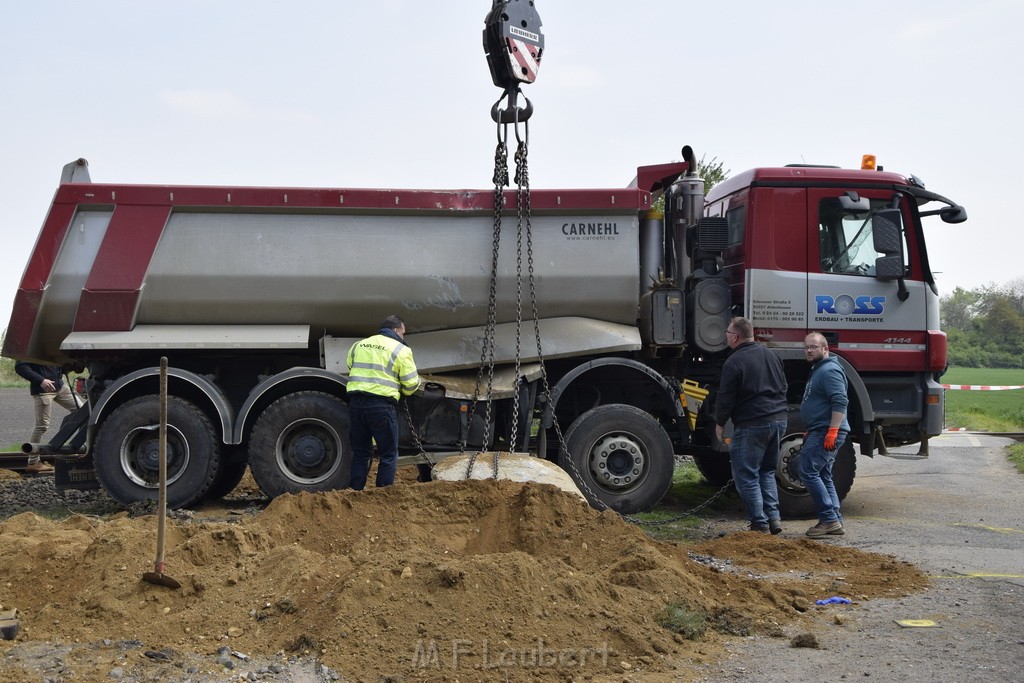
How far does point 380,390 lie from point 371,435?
47cm

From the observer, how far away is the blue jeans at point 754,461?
768cm

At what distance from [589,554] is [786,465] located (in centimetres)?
326

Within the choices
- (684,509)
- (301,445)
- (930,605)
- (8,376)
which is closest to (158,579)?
(301,445)

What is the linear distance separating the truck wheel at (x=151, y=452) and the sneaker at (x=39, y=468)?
1.90 metres

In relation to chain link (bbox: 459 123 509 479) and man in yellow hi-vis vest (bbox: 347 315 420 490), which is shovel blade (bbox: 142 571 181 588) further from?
chain link (bbox: 459 123 509 479)

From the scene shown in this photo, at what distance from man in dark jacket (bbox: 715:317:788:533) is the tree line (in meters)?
47.0

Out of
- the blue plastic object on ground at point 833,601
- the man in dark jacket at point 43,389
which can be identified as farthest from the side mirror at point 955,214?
the man in dark jacket at point 43,389

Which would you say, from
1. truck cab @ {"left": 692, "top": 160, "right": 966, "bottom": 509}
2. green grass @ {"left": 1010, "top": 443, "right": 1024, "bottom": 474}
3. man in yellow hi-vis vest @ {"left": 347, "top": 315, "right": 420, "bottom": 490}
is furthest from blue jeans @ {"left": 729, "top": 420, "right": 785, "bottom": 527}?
green grass @ {"left": 1010, "top": 443, "right": 1024, "bottom": 474}

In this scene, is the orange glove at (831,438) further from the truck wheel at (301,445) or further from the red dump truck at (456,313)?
the truck wheel at (301,445)

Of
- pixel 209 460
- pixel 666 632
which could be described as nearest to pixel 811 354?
pixel 666 632

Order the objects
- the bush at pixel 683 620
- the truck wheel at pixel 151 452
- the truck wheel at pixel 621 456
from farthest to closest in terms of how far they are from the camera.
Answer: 1. the truck wheel at pixel 621 456
2. the truck wheel at pixel 151 452
3. the bush at pixel 683 620

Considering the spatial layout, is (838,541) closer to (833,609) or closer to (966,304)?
(833,609)

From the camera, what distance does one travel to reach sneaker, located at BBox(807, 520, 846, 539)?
307 inches

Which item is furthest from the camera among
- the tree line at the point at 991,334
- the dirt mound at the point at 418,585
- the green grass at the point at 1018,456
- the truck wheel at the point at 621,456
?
the tree line at the point at 991,334
